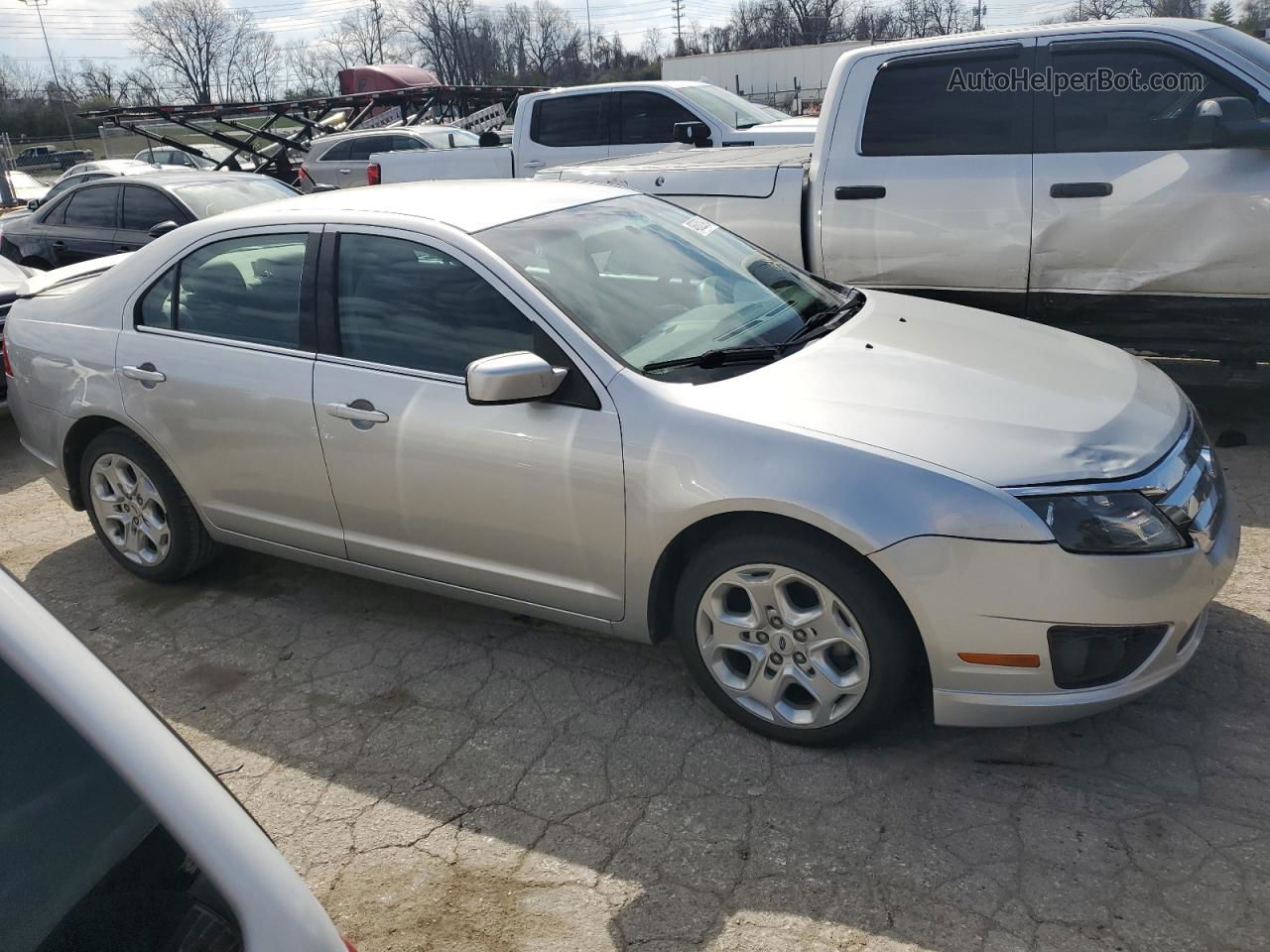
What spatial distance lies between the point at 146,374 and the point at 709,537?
8.02 feet

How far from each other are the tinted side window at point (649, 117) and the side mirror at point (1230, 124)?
6258mm

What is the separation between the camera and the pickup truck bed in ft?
19.5

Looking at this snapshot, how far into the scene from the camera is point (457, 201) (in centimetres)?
386

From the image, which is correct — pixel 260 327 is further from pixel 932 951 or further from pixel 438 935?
pixel 932 951

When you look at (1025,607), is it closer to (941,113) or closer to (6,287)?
(941,113)

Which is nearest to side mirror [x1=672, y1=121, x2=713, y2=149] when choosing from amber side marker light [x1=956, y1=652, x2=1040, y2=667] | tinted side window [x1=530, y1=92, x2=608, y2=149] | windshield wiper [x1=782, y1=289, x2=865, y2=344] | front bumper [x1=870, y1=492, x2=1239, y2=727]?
tinted side window [x1=530, y1=92, x2=608, y2=149]

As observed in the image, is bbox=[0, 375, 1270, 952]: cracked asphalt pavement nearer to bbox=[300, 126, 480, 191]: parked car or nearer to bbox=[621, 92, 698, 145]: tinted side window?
bbox=[621, 92, 698, 145]: tinted side window

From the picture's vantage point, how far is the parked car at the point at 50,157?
145 ft

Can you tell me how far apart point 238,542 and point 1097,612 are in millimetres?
3172

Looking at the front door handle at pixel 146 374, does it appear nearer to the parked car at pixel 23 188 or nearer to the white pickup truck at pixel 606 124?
the white pickup truck at pixel 606 124

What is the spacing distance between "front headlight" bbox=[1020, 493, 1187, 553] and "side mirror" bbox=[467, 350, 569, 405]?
1.39 metres

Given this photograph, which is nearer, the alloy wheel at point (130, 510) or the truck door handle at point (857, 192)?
the alloy wheel at point (130, 510)

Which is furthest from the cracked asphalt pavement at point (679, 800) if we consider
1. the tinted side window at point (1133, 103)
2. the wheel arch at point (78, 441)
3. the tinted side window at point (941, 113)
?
the tinted side window at point (941, 113)

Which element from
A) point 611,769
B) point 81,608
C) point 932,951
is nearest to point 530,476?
point 611,769
